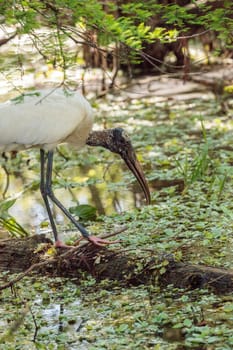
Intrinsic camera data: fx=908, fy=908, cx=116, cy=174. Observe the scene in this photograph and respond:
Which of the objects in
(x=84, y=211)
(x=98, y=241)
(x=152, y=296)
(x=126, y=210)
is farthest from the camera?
(x=126, y=210)

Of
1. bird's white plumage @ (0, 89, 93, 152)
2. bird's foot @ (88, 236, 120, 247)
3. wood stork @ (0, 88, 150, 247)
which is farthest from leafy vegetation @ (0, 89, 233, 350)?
bird's white plumage @ (0, 89, 93, 152)

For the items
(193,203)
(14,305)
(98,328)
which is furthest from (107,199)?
(98,328)

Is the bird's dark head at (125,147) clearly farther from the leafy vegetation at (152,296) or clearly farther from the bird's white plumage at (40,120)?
the bird's white plumage at (40,120)

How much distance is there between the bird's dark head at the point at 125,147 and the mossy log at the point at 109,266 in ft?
3.33

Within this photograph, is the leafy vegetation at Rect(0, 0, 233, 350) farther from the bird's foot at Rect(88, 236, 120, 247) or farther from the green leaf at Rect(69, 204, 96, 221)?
the bird's foot at Rect(88, 236, 120, 247)

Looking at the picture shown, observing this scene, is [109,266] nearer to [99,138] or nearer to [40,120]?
[40,120]

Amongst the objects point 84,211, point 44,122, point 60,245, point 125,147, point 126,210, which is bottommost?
point 126,210

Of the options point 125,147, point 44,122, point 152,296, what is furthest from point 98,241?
point 125,147

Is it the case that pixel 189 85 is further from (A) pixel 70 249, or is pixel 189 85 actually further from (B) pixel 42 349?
(B) pixel 42 349

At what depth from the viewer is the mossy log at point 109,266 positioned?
5.51m

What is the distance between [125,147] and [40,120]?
0.99 meters

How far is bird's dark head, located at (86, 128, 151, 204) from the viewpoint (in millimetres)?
7223

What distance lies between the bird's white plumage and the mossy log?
0.71 m

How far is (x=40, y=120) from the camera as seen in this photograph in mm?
6484
